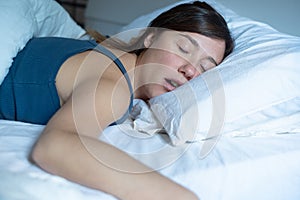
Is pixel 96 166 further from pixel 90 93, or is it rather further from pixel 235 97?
pixel 235 97

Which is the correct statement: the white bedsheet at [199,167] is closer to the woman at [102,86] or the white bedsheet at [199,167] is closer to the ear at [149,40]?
the woman at [102,86]

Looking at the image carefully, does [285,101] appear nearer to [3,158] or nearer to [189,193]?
[189,193]

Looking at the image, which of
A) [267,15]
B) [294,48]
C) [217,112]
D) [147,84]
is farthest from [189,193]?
[267,15]

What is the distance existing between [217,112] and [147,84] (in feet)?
0.73

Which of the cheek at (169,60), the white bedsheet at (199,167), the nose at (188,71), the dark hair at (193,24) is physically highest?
the dark hair at (193,24)

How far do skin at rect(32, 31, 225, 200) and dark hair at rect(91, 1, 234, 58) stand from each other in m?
0.03

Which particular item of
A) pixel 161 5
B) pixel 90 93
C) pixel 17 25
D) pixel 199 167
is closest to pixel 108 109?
pixel 90 93

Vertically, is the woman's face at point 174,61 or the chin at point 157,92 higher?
the woman's face at point 174,61

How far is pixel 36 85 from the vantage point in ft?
2.40

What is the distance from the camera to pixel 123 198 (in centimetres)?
52

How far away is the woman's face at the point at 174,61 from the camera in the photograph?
0.82 metres

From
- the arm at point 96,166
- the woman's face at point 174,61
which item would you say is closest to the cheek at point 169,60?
the woman's face at point 174,61

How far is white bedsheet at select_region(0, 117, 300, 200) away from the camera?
51cm

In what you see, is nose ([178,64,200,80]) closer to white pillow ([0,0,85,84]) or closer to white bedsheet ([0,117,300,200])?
white bedsheet ([0,117,300,200])
